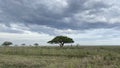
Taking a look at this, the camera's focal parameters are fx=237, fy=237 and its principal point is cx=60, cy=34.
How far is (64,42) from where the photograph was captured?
7625 cm

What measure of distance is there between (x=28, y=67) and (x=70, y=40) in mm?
61583

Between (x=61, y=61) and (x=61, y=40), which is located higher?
(x=61, y=40)

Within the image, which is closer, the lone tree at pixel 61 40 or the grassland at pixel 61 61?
the grassland at pixel 61 61

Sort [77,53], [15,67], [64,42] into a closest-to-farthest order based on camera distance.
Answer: [15,67], [77,53], [64,42]

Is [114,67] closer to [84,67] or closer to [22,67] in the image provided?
[84,67]

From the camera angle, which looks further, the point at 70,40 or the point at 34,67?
the point at 70,40

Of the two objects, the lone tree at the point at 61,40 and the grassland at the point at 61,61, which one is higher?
the lone tree at the point at 61,40

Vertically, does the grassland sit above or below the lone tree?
below

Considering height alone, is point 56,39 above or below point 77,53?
above

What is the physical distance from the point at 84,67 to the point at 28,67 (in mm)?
5132

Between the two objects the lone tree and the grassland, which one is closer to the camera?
the grassland

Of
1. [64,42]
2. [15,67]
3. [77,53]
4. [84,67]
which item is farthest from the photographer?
[64,42]

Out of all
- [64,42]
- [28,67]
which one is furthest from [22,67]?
[64,42]

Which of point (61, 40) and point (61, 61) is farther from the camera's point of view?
point (61, 40)
